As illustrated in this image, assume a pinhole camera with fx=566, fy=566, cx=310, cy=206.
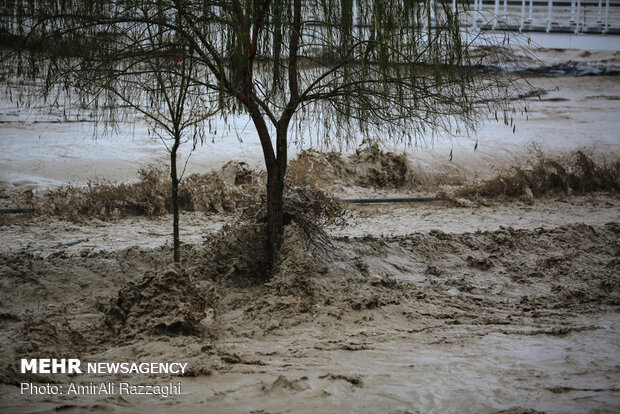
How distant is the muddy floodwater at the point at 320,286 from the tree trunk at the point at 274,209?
11cm

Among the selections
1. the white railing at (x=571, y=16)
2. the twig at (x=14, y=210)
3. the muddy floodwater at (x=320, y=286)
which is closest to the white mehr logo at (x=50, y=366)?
the muddy floodwater at (x=320, y=286)

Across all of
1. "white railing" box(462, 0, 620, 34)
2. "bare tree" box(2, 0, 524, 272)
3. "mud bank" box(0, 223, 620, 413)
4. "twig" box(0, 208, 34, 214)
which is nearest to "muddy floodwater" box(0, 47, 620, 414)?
"mud bank" box(0, 223, 620, 413)

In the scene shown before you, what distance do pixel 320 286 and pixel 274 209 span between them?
976 mm

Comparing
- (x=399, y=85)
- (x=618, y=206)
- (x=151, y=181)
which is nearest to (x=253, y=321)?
(x=399, y=85)

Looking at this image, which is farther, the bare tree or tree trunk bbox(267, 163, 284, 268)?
tree trunk bbox(267, 163, 284, 268)

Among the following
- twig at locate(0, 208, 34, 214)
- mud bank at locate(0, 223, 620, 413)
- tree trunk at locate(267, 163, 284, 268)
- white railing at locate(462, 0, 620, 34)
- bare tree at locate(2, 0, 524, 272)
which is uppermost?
white railing at locate(462, 0, 620, 34)

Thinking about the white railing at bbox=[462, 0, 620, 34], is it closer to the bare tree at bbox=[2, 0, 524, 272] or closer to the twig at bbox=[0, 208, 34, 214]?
the bare tree at bbox=[2, 0, 524, 272]

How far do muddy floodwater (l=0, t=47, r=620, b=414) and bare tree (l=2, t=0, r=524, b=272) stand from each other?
132 centimetres

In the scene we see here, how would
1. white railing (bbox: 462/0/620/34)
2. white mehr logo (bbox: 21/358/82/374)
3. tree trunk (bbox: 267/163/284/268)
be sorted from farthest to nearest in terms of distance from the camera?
white railing (bbox: 462/0/620/34)
tree trunk (bbox: 267/163/284/268)
white mehr logo (bbox: 21/358/82/374)

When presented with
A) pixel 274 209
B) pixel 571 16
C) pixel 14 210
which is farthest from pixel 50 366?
pixel 571 16

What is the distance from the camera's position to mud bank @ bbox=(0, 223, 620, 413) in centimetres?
352

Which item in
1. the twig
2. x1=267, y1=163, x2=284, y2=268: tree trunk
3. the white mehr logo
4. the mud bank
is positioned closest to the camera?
the mud bank

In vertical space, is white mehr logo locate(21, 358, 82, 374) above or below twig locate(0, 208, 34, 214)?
below

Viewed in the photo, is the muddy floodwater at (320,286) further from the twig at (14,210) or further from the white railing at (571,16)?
the white railing at (571,16)
